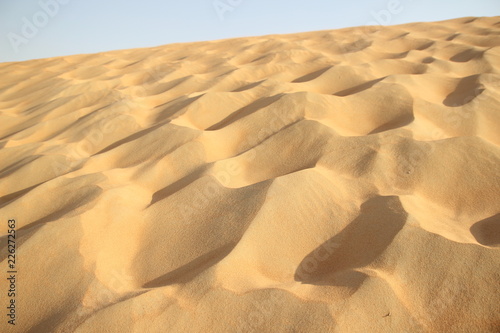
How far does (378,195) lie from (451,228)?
0.25 meters

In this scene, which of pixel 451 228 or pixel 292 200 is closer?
pixel 451 228

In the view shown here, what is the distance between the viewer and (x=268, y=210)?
3.67 ft

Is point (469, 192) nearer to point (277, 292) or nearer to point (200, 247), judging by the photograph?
point (277, 292)

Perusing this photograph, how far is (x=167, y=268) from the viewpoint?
3.33 ft

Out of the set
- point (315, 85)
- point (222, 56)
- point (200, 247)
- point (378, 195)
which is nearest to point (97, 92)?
point (222, 56)

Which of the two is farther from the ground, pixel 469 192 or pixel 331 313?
pixel 331 313

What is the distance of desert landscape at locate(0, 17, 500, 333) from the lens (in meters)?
0.81

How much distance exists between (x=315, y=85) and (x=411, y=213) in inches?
57.4

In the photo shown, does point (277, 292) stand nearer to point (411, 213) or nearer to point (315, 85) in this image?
point (411, 213)

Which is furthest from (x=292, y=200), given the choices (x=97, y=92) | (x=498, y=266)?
(x=97, y=92)

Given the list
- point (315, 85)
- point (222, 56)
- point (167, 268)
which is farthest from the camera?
point (222, 56)

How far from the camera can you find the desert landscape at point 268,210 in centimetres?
81

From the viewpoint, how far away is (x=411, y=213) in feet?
3.40

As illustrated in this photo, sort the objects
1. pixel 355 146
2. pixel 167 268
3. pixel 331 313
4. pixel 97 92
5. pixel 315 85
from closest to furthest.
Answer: pixel 331 313
pixel 167 268
pixel 355 146
pixel 315 85
pixel 97 92
